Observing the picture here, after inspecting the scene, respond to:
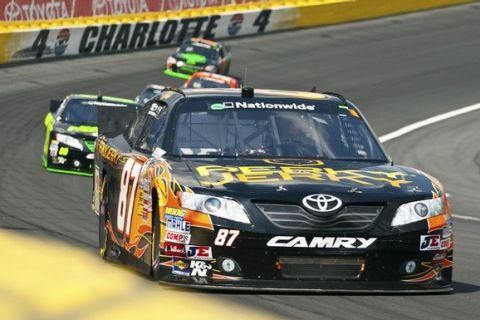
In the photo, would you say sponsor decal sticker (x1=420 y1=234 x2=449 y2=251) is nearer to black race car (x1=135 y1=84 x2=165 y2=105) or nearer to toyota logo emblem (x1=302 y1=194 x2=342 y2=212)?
toyota logo emblem (x1=302 y1=194 x2=342 y2=212)

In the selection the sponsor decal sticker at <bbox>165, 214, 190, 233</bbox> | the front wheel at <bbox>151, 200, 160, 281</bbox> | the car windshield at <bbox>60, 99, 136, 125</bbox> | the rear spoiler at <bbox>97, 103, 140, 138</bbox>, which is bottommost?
the car windshield at <bbox>60, 99, 136, 125</bbox>

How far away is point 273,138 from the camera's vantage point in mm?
10266

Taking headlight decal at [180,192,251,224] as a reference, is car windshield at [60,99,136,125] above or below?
below

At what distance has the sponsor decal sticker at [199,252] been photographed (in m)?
9.07

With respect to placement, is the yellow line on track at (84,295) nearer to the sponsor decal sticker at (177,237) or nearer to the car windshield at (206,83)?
the sponsor decal sticker at (177,237)

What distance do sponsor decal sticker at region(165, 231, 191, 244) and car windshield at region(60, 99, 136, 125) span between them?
1531 centimetres

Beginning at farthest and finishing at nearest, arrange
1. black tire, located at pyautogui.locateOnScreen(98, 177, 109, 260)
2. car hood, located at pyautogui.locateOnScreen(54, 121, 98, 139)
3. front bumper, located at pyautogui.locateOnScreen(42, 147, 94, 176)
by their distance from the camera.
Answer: car hood, located at pyautogui.locateOnScreen(54, 121, 98, 139), front bumper, located at pyautogui.locateOnScreen(42, 147, 94, 176), black tire, located at pyautogui.locateOnScreen(98, 177, 109, 260)

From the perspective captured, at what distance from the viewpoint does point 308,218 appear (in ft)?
29.5

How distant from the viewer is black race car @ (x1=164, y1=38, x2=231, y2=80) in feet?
130

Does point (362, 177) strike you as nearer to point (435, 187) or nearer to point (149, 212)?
point (435, 187)

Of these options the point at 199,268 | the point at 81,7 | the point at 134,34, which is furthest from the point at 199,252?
the point at 134,34

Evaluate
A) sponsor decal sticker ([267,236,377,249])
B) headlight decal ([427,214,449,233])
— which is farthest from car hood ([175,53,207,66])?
sponsor decal sticker ([267,236,377,249])

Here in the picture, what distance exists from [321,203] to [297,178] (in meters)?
0.39

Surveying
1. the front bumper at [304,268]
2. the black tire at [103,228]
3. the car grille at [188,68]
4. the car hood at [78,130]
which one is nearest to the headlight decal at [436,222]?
the front bumper at [304,268]
